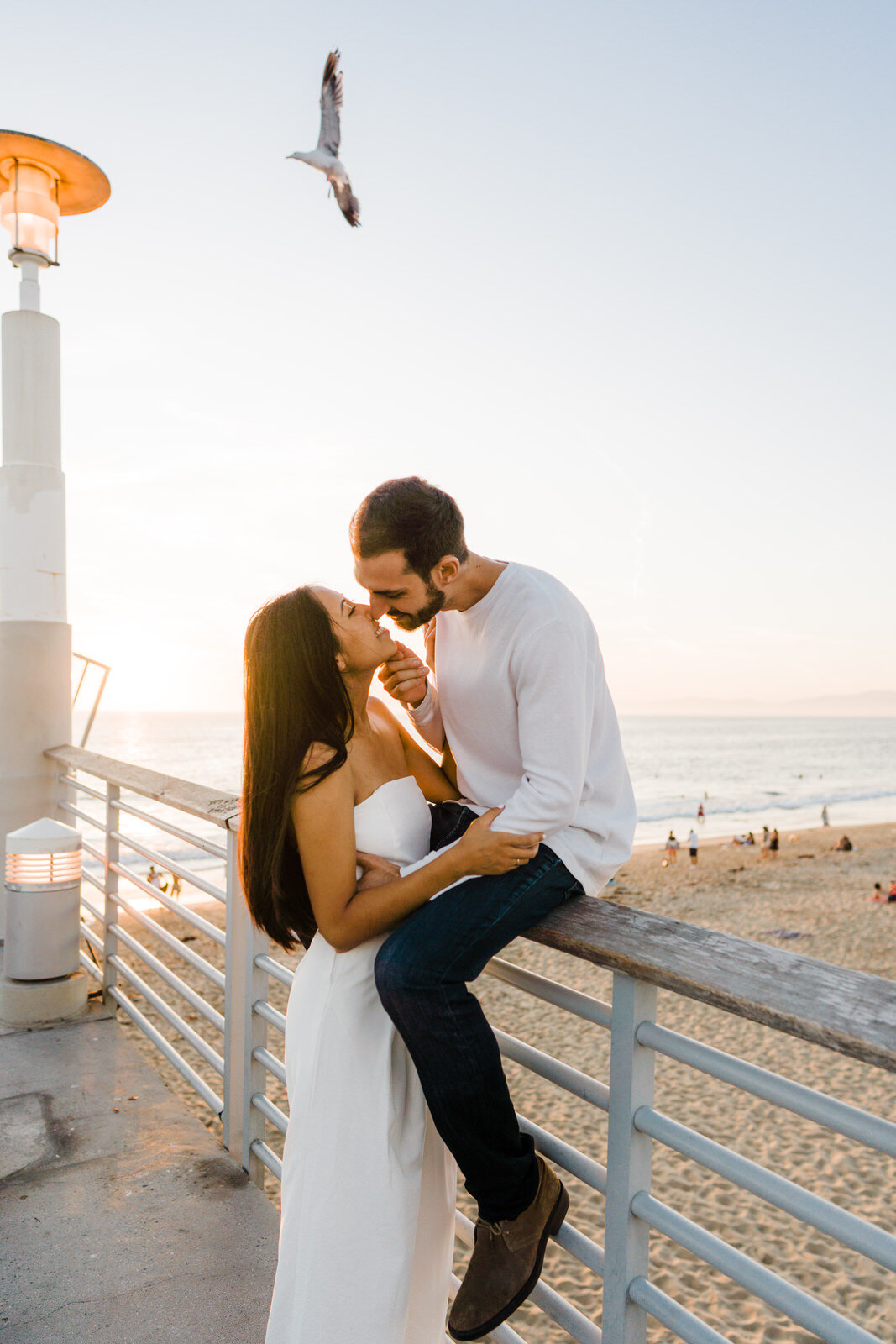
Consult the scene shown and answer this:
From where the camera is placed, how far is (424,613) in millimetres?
1862

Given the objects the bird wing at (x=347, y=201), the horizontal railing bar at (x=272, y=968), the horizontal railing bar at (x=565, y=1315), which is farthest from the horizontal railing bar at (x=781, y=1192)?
the bird wing at (x=347, y=201)

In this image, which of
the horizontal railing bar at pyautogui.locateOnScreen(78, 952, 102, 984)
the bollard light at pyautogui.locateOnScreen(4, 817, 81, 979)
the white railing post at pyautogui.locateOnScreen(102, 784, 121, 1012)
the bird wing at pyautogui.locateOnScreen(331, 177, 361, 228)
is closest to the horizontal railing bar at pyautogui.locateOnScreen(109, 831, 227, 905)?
the white railing post at pyautogui.locateOnScreen(102, 784, 121, 1012)

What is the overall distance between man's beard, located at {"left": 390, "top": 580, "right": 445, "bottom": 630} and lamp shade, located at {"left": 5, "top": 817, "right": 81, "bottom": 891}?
9.47 ft

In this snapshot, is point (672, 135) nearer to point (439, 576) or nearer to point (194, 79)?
point (194, 79)

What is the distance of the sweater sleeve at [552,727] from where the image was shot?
149 centimetres

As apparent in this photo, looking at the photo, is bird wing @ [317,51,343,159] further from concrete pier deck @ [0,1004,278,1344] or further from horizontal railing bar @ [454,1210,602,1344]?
horizontal railing bar @ [454,1210,602,1344]

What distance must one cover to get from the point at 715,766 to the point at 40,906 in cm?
6137

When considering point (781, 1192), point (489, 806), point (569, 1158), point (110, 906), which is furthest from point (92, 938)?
point (781, 1192)

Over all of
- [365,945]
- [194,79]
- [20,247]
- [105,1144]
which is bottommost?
[105,1144]

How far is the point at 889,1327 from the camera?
16.6 feet

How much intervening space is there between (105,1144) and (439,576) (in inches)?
95.3

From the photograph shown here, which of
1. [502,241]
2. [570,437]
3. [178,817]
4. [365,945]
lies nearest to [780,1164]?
[365,945]

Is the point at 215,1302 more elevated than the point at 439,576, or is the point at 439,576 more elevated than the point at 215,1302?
the point at 439,576

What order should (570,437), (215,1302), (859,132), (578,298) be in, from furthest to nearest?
(570,437) → (578,298) → (859,132) → (215,1302)
